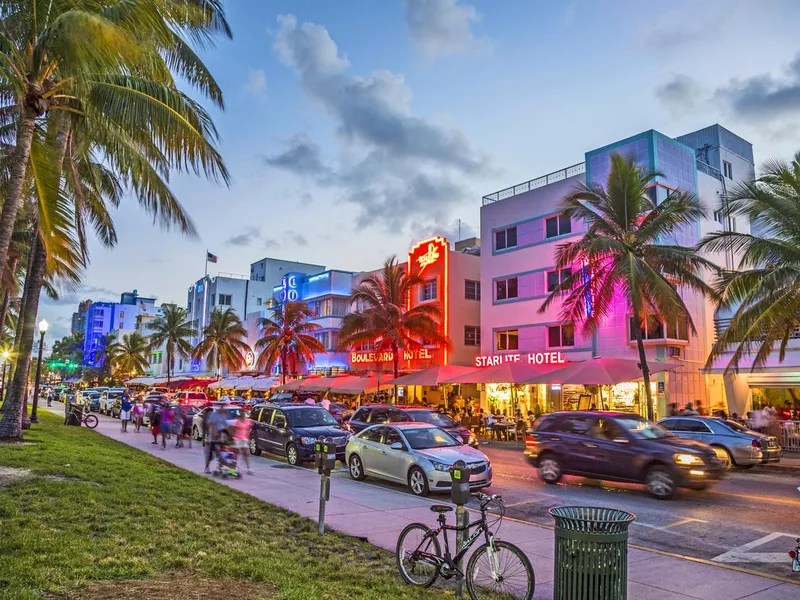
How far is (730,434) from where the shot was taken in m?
18.6

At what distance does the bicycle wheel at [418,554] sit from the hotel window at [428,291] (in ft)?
108

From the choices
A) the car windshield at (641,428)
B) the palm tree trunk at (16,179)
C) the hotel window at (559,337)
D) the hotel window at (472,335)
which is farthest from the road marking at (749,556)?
the hotel window at (472,335)

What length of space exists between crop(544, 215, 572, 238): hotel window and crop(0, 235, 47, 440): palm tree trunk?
72.8ft

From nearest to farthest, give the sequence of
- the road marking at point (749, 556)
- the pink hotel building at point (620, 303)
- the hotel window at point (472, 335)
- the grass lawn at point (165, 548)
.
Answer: the grass lawn at point (165, 548)
the road marking at point (749, 556)
the pink hotel building at point (620, 303)
the hotel window at point (472, 335)

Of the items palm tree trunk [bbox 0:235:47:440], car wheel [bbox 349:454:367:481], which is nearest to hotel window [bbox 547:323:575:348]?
car wheel [bbox 349:454:367:481]

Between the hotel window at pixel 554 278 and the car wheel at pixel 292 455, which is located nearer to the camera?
the car wheel at pixel 292 455

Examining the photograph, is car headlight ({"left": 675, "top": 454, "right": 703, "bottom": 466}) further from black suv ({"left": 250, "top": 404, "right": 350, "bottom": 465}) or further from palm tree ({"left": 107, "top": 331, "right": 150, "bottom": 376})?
palm tree ({"left": 107, "top": 331, "right": 150, "bottom": 376})

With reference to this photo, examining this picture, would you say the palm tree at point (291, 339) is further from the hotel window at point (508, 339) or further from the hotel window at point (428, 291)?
the hotel window at point (508, 339)

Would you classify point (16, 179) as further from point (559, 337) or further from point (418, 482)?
point (559, 337)

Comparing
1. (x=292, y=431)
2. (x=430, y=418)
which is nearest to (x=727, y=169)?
(x=430, y=418)

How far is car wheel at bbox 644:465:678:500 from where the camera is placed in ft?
43.6

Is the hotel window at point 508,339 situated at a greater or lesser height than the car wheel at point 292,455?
greater

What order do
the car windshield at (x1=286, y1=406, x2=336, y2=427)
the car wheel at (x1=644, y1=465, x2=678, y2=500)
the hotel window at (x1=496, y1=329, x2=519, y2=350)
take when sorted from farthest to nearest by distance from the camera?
1. the hotel window at (x1=496, y1=329, x2=519, y2=350)
2. the car windshield at (x1=286, y1=406, x2=336, y2=427)
3. the car wheel at (x1=644, y1=465, x2=678, y2=500)

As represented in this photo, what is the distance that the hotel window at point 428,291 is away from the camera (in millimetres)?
39969
